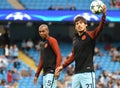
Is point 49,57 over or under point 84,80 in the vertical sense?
over

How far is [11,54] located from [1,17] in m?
2.01

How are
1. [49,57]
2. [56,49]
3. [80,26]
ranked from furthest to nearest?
[49,57], [56,49], [80,26]

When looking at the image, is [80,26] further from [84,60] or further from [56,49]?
[56,49]

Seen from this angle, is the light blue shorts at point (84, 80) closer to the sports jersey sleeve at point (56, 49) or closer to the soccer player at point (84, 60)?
the soccer player at point (84, 60)

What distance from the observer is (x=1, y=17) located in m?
23.0

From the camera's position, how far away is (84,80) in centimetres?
762

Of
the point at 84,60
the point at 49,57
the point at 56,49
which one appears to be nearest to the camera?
the point at 84,60

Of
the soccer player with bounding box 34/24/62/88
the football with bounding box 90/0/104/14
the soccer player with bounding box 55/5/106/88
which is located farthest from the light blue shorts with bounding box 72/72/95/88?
the soccer player with bounding box 34/24/62/88

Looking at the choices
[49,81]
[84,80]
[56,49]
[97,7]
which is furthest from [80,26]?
[49,81]

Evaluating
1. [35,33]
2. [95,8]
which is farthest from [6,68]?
[95,8]

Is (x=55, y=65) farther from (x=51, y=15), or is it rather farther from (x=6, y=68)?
(x=51, y=15)

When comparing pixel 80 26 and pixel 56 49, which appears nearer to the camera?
pixel 80 26

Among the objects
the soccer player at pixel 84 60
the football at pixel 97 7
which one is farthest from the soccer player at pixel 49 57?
the football at pixel 97 7

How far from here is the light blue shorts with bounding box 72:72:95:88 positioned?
25.0 feet
